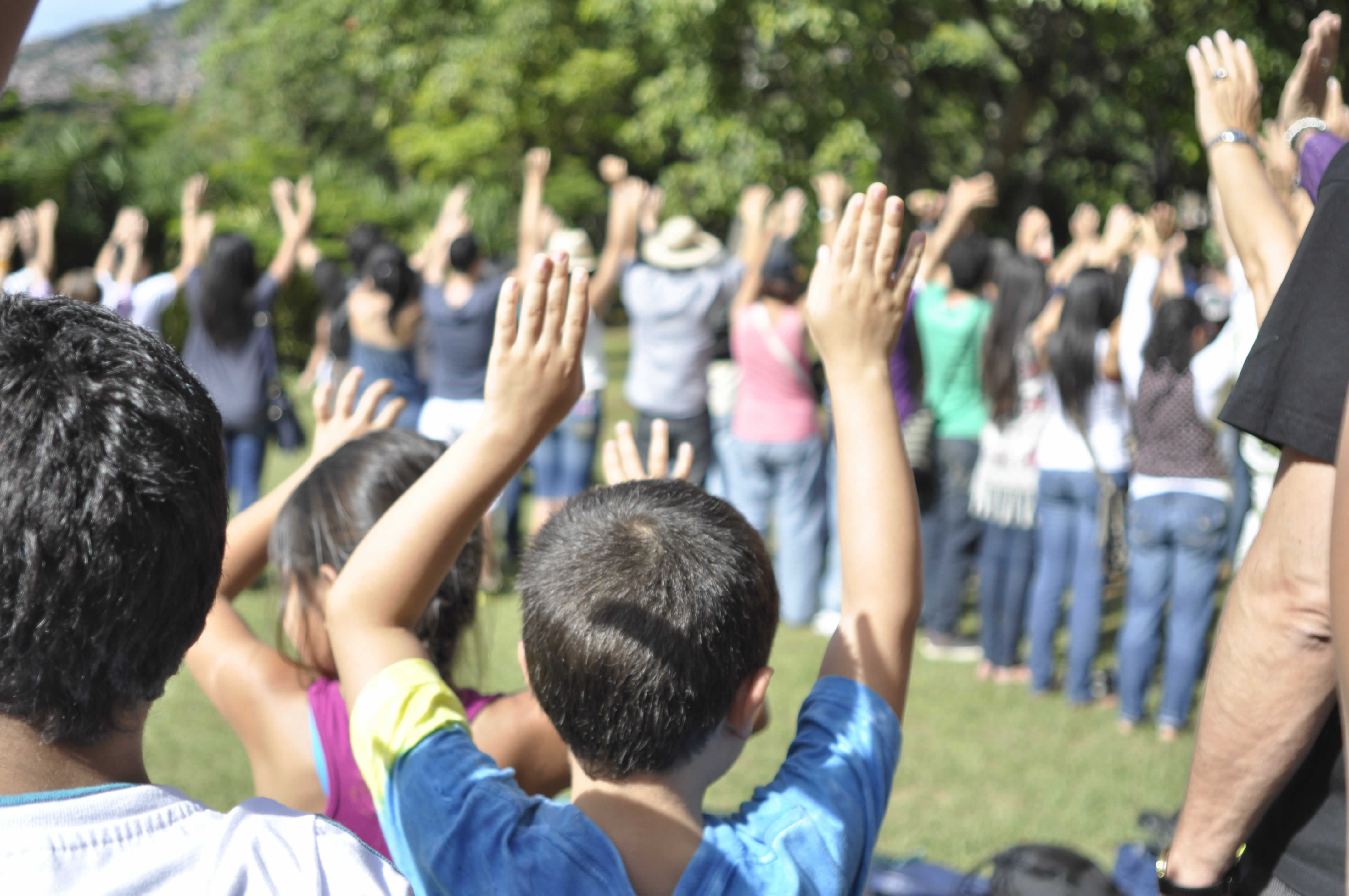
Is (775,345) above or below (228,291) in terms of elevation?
below

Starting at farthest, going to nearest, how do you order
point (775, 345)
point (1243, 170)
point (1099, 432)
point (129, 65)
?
point (129, 65)
point (775, 345)
point (1099, 432)
point (1243, 170)

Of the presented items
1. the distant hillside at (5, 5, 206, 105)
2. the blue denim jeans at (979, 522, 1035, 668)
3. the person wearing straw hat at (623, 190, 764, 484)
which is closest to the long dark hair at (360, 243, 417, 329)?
the person wearing straw hat at (623, 190, 764, 484)

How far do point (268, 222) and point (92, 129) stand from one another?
3438 millimetres

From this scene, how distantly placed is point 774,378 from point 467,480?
4576mm

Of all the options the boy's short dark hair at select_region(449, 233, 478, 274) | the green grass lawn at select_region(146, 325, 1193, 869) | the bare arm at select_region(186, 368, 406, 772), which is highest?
the bare arm at select_region(186, 368, 406, 772)

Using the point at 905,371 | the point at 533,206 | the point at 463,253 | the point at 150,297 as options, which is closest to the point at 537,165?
the point at 533,206

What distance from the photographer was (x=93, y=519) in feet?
2.78

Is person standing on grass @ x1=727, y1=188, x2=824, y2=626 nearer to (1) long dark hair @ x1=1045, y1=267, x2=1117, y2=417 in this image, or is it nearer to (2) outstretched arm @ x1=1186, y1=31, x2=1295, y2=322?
(1) long dark hair @ x1=1045, y1=267, x2=1117, y2=417

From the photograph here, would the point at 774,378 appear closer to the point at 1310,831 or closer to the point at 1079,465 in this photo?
the point at 1079,465

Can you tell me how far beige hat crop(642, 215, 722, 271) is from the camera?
611 cm

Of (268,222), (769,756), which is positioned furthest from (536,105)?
(769,756)

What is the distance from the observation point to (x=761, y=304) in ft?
19.0

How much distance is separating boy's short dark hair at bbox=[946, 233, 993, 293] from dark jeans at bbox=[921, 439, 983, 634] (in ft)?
2.56

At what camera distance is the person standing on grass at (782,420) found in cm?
571
